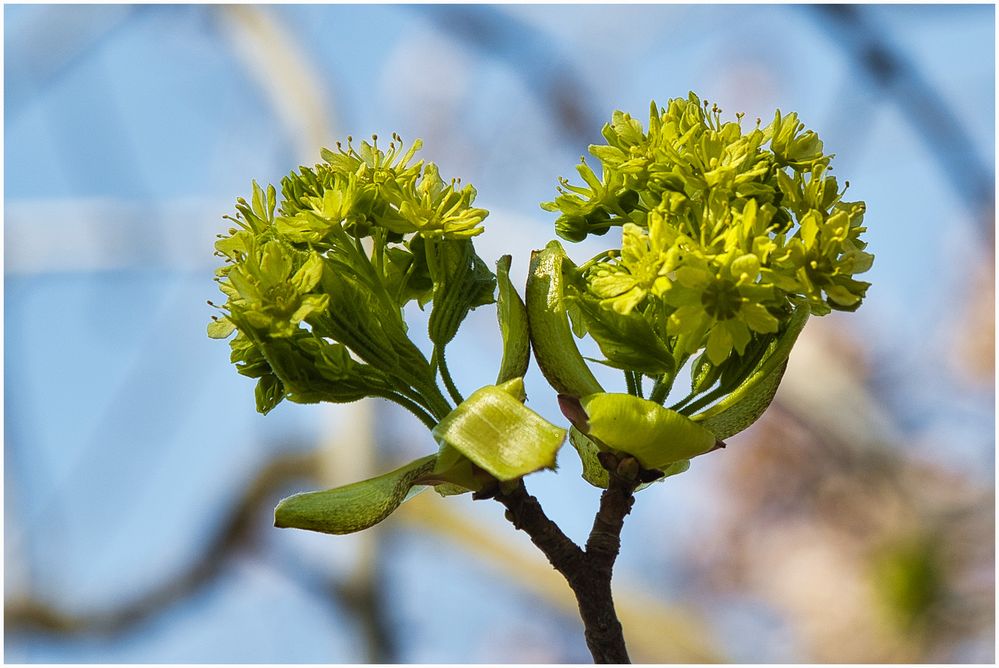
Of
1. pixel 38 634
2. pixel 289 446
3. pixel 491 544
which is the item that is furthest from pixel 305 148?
pixel 38 634

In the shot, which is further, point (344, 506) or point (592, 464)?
point (592, 464)

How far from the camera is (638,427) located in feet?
3.64

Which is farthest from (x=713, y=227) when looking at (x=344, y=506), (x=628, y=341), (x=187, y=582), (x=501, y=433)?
(x=187, y=582)

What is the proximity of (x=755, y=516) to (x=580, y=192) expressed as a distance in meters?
5.43

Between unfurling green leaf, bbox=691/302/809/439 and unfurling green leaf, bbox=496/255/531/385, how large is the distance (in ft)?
0.65

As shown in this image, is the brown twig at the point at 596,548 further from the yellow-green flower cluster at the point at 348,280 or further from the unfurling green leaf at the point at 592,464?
the yellow-green flower cluster at the point at 348,280

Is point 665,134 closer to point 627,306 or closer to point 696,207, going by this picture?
point 696,207

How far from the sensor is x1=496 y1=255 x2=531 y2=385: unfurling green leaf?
1.16m

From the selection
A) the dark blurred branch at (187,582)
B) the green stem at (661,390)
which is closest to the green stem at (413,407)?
the green stem at (661,390)

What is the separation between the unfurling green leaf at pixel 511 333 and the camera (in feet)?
3.80

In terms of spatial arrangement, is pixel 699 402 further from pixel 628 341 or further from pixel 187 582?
pixel 187 582

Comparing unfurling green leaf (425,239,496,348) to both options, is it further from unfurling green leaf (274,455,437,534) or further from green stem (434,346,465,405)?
unfurling green leaf (274,455,437,534)

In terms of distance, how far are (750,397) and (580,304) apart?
0.69 ft

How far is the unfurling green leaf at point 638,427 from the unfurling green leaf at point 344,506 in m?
0.20
